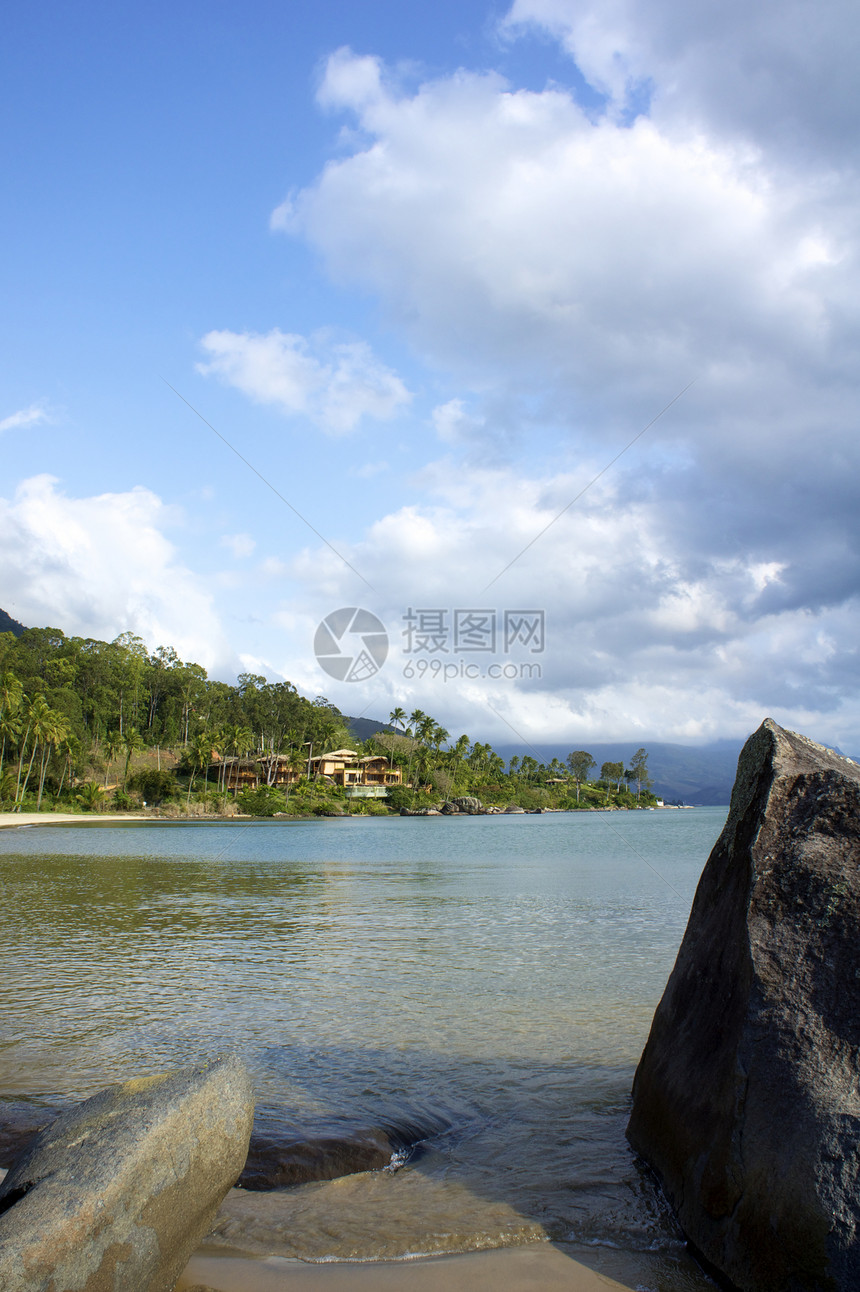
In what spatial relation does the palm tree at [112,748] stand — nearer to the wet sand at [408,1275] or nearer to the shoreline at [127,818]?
the shoreline at [127,818]

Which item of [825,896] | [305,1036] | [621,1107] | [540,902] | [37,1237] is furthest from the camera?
[540,902]

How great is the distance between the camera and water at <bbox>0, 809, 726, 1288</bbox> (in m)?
4.83

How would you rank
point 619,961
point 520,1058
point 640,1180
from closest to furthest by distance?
point 640,1180, point 520,1058, point 619,961

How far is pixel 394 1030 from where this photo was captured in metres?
8.80

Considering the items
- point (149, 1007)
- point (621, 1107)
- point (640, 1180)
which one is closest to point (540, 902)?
point (149, 1007)

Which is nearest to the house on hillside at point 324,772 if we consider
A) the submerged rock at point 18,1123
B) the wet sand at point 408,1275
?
the submerged rock at point 18,1123

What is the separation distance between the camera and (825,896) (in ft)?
14.5

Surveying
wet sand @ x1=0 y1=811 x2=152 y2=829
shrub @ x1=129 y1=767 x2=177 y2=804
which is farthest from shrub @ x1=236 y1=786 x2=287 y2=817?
wet sand @ x1=0 y1=811 x2=152 y2=829

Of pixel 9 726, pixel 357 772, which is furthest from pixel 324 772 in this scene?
pixel 9 726

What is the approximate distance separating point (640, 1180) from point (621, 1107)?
1.42 meters

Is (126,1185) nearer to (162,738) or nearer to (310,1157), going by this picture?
(310,1157)

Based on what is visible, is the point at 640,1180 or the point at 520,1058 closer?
the point at 640,1180

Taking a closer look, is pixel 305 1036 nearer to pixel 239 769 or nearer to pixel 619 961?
pixel 619 961

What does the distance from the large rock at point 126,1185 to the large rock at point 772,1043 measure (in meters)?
2.58
